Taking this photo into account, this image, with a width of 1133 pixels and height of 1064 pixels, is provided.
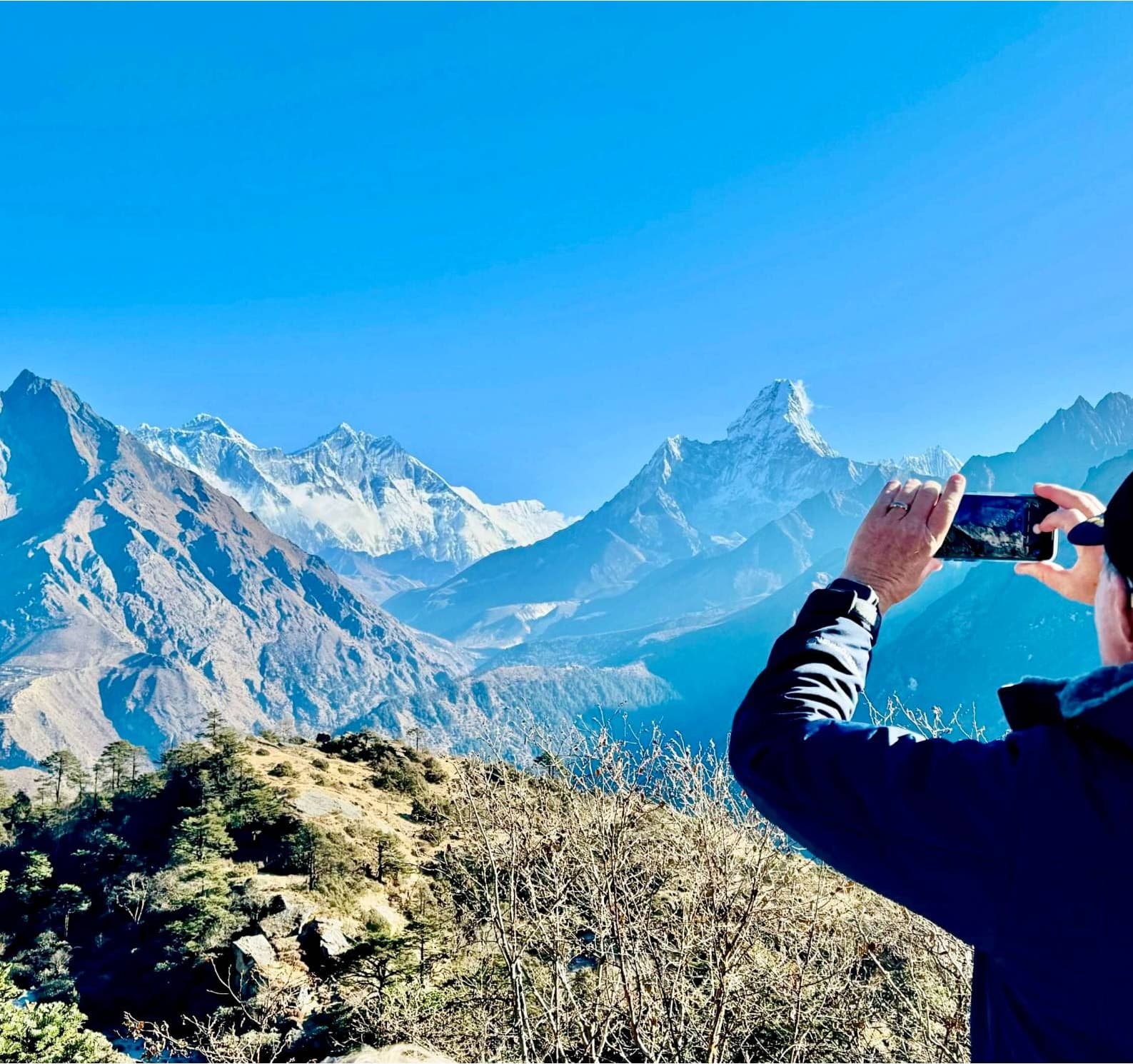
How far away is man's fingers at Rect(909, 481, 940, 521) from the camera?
156 centimetres

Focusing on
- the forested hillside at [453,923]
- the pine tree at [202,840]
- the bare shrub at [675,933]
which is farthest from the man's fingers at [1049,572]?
the pine tree at [202,840]

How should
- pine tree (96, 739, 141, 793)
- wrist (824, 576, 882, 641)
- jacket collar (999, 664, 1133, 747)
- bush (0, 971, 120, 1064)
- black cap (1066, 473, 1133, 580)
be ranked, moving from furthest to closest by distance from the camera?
pine tree (96, 739, 141, 793) < bush (0, 971, 120, 1064) < wrist (824, 576, 882, 641) < black cap (1066, 473, 1133, 580) < jacket collar (999, 664, 1133, 747)

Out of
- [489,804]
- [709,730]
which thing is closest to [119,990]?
[489,804]

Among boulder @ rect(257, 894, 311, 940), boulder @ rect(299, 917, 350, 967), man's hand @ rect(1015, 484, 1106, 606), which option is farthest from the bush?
man's hand @ rect(1015, 484, 1106, 606)

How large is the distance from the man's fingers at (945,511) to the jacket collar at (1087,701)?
0.41 meters

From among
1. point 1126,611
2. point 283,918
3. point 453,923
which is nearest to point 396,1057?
point 1126,611

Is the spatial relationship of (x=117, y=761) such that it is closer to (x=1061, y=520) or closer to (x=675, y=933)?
(x=675, y=933)

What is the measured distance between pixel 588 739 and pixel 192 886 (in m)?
21.0

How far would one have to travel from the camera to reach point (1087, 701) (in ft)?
3.30

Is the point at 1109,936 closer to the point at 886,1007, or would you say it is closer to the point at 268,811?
the point at 886,1007

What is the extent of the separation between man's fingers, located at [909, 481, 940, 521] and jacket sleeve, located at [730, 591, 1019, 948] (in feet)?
1.21

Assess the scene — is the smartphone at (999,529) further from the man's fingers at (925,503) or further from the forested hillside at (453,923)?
the forested hillside at (453,923)

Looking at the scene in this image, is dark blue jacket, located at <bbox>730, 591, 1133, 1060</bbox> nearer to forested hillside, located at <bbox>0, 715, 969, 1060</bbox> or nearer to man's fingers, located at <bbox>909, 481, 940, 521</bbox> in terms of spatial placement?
man's fingers, located at <bbox>909, 481, 940, 521</bbox>

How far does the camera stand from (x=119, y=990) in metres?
21.2
